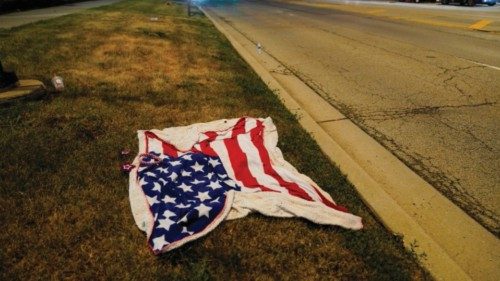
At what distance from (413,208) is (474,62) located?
22.8 feet

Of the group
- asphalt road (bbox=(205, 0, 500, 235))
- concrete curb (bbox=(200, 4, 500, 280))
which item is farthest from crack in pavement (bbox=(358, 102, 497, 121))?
concrete curb (bbox=(200, 4, 500, 280))

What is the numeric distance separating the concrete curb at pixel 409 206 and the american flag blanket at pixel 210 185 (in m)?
0.41

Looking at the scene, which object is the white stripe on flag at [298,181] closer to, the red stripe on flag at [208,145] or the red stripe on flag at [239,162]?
the red stripe on flag at [239,162]

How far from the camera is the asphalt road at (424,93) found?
3.74 m

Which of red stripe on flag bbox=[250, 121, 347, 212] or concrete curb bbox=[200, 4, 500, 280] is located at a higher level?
red stripe on flag bbox=[250, 121, 347, 212]

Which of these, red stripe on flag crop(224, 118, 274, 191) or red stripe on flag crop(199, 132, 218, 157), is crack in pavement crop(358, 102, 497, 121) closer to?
red stripe on flag crop(224, 118, 274, 191)

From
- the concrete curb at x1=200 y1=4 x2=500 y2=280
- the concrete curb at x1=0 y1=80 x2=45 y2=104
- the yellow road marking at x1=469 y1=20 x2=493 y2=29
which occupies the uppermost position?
the yellow road marking at x1=469 y1=20 x2=493 y2=29

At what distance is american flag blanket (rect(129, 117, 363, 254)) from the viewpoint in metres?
2.76

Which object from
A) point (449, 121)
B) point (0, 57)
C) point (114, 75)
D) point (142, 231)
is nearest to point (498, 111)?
point (449, 121)

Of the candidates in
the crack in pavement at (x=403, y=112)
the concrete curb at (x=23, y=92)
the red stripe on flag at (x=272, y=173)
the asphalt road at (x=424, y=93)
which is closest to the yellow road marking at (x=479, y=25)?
the asphalt road at (x=424, y=93)

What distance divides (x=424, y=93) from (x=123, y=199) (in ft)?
17.0

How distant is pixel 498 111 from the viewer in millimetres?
5363

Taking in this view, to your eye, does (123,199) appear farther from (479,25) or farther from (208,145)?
(479,25)

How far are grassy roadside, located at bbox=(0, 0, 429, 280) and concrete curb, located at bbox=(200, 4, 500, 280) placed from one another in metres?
0.14
